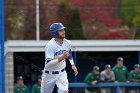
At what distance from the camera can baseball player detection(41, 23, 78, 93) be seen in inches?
405

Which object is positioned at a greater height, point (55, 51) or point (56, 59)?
point (55, 51)

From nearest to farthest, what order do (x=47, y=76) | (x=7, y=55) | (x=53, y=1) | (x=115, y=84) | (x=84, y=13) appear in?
(x=47, y=76), (x=115, y=84), (x=7, y=55), (x=53, y=1), (x=84, y=13)

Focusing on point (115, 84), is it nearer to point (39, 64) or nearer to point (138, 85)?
point (138, 85)

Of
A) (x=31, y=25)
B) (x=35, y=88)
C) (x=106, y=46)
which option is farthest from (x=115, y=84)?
(x=31, y=25)

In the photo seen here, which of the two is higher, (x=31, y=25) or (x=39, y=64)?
(x=31, y=25)

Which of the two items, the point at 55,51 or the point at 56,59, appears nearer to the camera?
the point at 56,59

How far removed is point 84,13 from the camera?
2616 cm

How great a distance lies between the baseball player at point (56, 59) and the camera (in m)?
10.3

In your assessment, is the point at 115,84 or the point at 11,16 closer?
the point at 115,84

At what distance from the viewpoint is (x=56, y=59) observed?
10.1 metres

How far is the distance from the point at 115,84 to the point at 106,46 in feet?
10.8

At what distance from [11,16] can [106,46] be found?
Answer: 204 inches

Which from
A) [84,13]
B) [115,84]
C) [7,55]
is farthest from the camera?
[84,13]

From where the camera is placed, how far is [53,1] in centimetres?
2419
